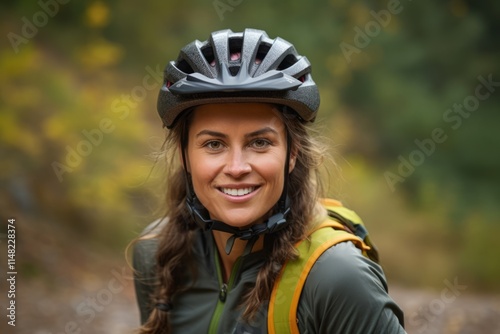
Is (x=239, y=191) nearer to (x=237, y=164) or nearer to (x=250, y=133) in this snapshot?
(x=237, y=164)

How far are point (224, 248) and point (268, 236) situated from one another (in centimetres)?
27

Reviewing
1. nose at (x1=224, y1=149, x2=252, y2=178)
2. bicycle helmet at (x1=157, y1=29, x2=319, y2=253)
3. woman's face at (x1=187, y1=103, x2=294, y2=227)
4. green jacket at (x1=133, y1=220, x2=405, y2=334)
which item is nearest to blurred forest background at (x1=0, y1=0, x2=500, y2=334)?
green jacket at (x1=133, y1=220, x2=405, y2=334)

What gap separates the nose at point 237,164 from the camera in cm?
286

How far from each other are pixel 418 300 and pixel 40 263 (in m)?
4.26

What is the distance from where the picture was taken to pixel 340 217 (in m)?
3.18

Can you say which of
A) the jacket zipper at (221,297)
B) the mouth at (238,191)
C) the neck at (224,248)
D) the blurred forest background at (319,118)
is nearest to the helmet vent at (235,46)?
the mouth at (238,191)

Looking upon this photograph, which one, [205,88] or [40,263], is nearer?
[205,88]

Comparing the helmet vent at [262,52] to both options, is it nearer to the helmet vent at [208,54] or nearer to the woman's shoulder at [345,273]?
the helmet vent at [208,54]

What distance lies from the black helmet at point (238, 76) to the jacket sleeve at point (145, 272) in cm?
69

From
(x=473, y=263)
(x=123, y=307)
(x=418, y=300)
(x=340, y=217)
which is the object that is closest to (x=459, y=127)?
(x=473, y=263)

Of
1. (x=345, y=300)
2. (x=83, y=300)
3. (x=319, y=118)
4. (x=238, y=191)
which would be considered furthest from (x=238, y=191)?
(x=319, y=118)

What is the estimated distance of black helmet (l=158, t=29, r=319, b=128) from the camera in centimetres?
286

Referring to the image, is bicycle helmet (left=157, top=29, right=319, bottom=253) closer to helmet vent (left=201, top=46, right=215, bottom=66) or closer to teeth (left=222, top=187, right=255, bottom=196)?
helmet vent (left=201, top=46, right=215, bottom=66)

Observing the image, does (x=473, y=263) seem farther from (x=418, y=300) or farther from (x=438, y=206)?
(x=418, y=300)
